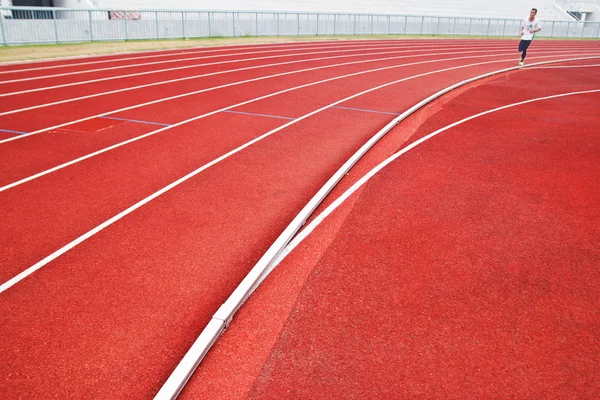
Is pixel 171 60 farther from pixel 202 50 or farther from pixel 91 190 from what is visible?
pixel 91 190

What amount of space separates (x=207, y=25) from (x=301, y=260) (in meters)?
22.7

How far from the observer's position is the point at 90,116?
30.8 ft

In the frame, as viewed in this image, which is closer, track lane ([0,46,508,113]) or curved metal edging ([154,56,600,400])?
curved metal edging ([154,56,600,400])

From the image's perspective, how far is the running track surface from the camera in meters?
3.29

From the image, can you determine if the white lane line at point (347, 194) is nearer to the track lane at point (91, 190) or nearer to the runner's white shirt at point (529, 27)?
the track lane at point (91, 190)

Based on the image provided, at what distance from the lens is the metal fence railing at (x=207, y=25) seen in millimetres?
18672

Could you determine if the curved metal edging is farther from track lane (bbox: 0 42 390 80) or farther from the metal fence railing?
the metal fence railing

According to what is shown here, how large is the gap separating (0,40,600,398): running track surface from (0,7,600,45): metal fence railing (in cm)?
1100

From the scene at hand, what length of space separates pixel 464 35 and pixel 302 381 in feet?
122

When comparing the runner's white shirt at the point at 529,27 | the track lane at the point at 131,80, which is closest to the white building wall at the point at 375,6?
the track lane at the point at 131,80

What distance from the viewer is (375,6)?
40.7 m

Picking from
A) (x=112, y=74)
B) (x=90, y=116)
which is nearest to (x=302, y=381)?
(x=90, y=116)

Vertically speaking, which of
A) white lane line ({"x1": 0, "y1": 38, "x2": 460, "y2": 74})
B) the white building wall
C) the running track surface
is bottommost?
the running track surface

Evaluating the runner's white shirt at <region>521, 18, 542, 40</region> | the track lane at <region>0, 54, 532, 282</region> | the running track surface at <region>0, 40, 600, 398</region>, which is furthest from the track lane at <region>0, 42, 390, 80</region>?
the runner's white shirt at <region>521, 18, 542, 40</region>
